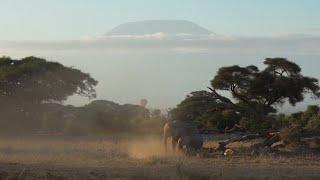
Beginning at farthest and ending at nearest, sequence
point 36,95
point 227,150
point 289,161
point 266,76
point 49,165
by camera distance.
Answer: point 36,95 < point 266,76 < point 227,150 < point 289,161 < point 49,165

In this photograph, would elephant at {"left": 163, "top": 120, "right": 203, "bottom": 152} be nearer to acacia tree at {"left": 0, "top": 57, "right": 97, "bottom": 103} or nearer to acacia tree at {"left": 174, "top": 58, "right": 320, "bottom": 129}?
acacia tree at {"left": 174, "top": 58, "right": 320, "bottom": 129}

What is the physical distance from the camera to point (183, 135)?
28.7 meters

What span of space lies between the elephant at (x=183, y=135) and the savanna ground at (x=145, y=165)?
77 centimetres

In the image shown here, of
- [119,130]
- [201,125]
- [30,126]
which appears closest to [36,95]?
[30,126]

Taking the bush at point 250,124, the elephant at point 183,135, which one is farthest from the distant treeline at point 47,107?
the elephant at point 183,135

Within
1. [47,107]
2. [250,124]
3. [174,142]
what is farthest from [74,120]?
[174,142]

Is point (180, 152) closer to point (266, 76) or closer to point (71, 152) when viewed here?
point (71, 152)

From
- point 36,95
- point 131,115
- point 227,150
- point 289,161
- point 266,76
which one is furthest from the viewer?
point 131,115

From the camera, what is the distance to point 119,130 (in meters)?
51.1

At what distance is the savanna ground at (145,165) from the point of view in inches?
747

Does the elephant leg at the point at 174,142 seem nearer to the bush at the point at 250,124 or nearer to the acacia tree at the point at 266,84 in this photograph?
the acacia tree at the point at 266,84

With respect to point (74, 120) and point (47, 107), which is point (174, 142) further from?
point (47, 107)

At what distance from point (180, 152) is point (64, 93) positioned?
26.7m

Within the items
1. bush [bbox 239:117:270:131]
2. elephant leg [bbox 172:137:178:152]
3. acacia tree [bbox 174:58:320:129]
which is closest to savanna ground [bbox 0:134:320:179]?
elephant leg [bbox 172:137:178:152]
